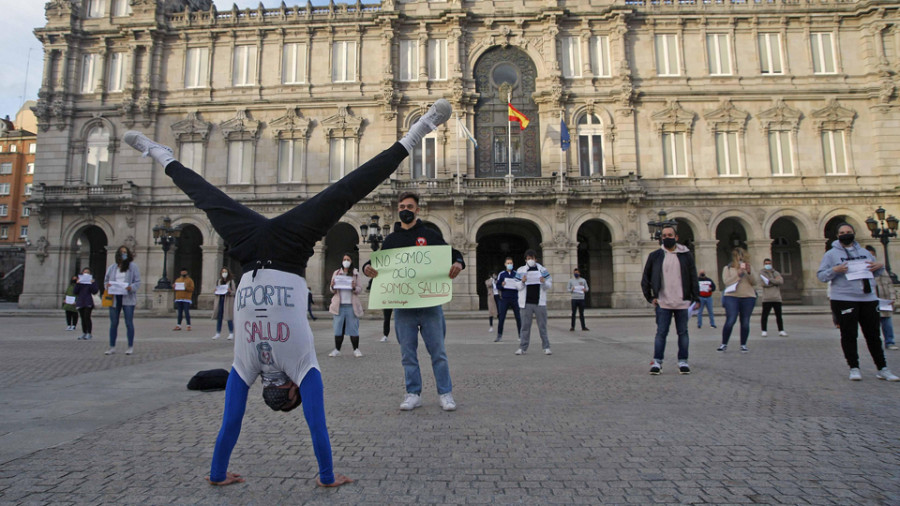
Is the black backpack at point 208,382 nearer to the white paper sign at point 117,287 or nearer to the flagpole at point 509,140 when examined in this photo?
the white paper sign at point 117,287

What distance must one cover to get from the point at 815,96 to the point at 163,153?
114 feet

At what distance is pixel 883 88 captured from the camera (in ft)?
92.0

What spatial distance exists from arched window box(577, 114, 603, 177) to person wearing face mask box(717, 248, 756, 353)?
61.9 ft

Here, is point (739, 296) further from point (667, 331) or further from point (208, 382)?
point (208, 382)

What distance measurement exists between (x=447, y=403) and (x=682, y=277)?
450 centimetres

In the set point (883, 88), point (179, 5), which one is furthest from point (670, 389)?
point (179, 5)

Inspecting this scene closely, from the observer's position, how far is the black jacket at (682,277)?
772 centimetres

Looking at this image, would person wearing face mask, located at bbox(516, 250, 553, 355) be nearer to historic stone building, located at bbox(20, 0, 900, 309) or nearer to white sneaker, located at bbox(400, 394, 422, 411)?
white sneaker, located at bbox(400, 394, 422, 411)

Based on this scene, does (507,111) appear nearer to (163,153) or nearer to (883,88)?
(883,88)

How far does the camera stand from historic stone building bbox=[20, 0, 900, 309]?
27.8m

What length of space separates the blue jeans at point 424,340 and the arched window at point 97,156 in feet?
107

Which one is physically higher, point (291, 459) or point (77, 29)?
point (77, 29)

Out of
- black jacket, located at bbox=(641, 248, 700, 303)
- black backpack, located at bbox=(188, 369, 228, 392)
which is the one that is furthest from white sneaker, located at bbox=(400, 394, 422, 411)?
black jacket, located at bbox=(641, 248, 700, 303)

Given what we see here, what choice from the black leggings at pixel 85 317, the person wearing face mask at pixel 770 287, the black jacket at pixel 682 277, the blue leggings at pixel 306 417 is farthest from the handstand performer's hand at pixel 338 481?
the black leggings at pixel 85 317
